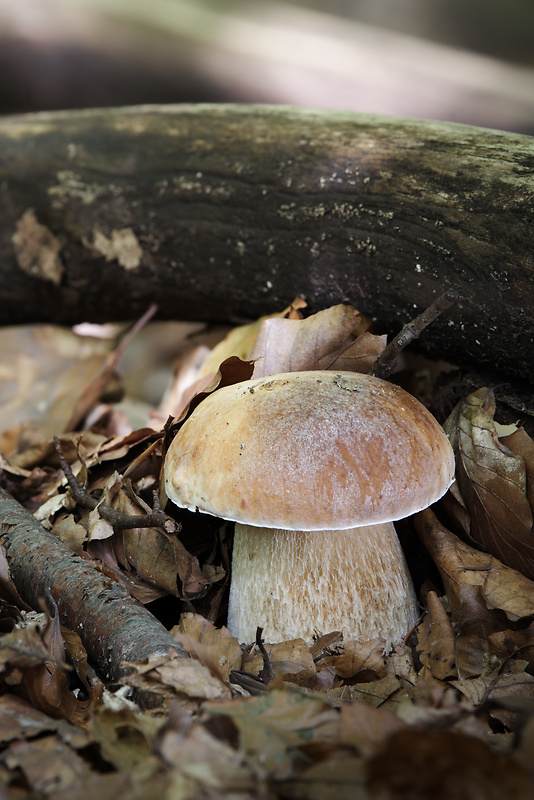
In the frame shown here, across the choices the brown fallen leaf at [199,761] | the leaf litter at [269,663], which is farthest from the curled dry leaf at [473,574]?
the brown fallen leaf at [199,761]

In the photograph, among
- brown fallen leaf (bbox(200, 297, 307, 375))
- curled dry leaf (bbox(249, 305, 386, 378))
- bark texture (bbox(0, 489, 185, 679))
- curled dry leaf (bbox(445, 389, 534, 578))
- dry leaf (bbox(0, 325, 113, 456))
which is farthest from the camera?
dry leaf (bbox(0, 325, 113, 456))

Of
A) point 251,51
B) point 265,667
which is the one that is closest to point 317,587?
point 265,667

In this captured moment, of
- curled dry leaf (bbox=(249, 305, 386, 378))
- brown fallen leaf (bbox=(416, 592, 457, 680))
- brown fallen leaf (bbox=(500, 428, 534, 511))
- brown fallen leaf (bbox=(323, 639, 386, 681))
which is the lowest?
brown fallen leaf (bbox=(323, 639, 386, 681))

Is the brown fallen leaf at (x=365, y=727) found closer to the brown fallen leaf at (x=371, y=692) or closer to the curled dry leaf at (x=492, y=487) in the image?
the brown fallen leaf at (x=371, y=692)

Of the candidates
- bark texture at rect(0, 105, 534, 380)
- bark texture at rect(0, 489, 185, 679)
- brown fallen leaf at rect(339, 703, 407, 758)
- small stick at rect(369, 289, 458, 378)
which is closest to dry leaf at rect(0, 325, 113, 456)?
bark texture at rect(0, 105, 534, 380)

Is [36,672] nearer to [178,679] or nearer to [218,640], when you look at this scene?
[178,679]

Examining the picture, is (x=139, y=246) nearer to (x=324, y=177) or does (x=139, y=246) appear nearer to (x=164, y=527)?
(x=324, y=177)

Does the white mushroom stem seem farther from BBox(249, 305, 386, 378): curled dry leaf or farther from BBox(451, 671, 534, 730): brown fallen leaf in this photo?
BBox(249, 305, 386, 378): curled dry leaf
